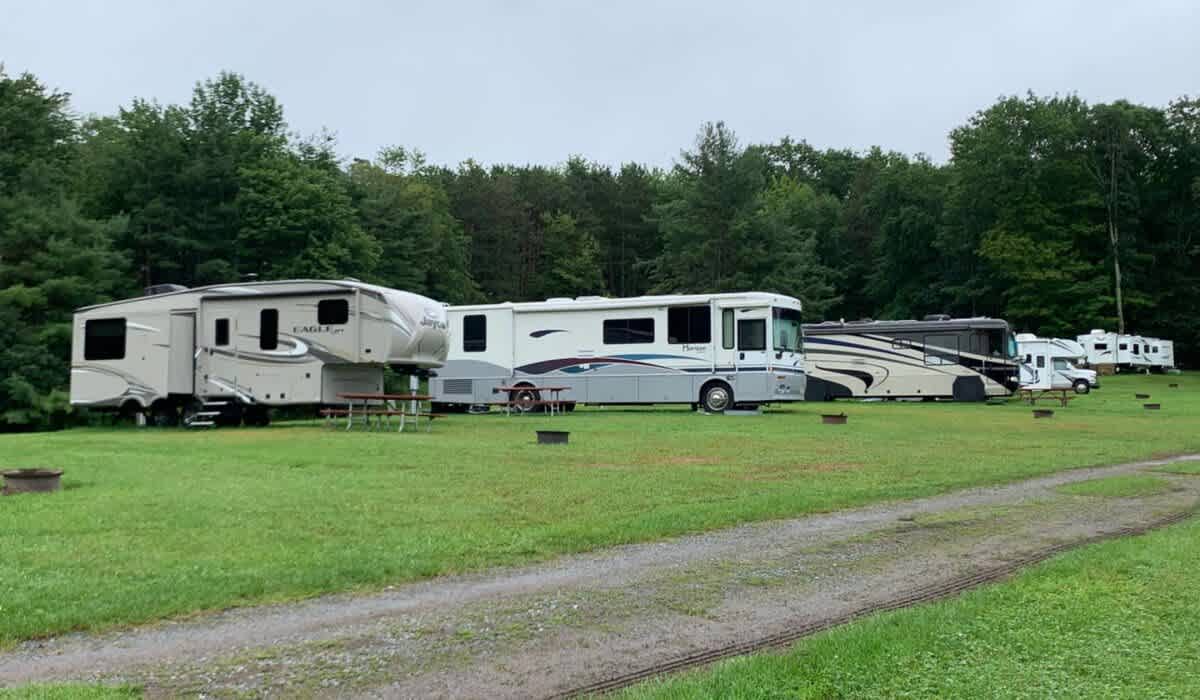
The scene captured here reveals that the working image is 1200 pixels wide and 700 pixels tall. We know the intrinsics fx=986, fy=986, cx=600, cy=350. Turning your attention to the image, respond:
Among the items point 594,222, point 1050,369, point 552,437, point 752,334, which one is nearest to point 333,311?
point 552,437

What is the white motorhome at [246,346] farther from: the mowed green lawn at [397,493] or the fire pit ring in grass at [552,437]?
the fire pit ring in grass at [552,437]

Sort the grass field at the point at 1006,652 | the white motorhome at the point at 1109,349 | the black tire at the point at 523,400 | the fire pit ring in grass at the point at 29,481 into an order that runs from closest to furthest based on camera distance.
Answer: the grass field at the point at 1006,652 < the fire pit ring in grass at the point at 29,481 < the black tire at the point at 523,400 < the white motorhome at the point at 1109,349

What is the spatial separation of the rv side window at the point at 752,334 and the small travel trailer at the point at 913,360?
1106 cm

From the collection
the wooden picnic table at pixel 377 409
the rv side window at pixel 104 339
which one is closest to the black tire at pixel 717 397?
the wooden picnic table at pixel 377 409

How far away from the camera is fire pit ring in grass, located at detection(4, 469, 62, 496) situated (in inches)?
382

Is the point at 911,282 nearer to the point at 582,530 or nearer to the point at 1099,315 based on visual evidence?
the point at 1099,315

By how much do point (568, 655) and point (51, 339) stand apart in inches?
1168

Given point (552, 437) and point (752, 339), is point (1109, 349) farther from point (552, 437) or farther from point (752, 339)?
point (552, 437)

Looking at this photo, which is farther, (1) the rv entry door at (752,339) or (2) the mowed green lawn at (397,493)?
(1) the rv entry door at (752,339)

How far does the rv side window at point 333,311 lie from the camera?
1975cm

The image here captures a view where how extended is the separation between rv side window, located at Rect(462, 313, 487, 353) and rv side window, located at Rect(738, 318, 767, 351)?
275 inches

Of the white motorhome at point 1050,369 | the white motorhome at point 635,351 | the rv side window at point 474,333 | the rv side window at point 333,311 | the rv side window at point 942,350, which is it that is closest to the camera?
the rv side window at point 333,311

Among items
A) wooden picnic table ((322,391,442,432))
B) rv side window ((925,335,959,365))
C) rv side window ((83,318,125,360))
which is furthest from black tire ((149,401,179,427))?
rv side window ((925,335,959,365))

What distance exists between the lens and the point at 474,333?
88.4 ft
